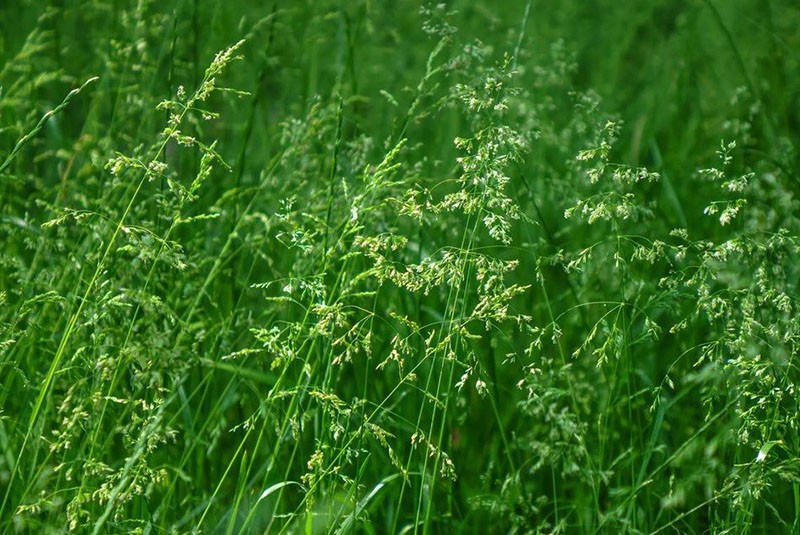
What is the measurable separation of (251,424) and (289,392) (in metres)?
0.12

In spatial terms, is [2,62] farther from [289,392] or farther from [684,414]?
[684,414]

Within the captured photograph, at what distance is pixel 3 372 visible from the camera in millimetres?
2391

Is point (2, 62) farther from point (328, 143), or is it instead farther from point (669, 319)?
point (669, 319)

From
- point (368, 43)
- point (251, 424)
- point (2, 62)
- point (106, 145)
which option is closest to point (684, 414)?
point (251, 424)

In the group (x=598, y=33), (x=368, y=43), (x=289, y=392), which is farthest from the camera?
(x=598, y=33)

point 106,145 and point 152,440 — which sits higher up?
point 106,145

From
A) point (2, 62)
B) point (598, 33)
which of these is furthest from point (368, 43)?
point (2, 62)

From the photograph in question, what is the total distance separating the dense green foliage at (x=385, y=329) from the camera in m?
1.90

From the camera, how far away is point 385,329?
2723mm

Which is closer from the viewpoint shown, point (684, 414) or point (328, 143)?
point (684, 414)

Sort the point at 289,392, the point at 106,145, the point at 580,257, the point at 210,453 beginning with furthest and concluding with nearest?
the point at 106,145 → the point at 210,453 → the point at 580,257 → the point at 289,392

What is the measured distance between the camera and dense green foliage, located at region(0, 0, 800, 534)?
190 centimetres

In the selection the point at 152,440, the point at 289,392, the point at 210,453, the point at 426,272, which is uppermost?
the point at 426,272

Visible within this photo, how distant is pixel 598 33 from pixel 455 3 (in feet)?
3.67
